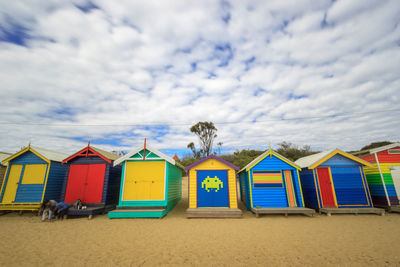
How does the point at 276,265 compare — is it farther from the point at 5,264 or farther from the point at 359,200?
the point at 359,200

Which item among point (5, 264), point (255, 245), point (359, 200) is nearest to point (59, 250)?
point (5, 264)

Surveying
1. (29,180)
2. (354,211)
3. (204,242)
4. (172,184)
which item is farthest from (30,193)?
(354,211)

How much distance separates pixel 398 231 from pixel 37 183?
1965cm

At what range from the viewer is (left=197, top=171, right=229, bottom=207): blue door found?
10.3 m

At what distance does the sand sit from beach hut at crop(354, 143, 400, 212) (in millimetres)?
2089

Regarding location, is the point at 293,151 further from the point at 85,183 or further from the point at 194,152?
the point at 85,183

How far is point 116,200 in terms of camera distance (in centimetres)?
1211

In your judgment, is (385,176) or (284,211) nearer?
(284,211)

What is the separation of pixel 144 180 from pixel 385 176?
50.8 ft

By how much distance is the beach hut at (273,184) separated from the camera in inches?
403

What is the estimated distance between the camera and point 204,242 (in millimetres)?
5914

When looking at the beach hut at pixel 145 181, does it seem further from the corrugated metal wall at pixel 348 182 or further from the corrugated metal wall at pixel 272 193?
the corrugated metal wall at pixel 348 182

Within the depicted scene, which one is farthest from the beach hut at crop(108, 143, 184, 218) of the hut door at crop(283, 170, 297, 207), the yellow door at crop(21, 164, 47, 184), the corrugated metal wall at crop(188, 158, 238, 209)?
the hut door at crop(283, 170, 297, 207)

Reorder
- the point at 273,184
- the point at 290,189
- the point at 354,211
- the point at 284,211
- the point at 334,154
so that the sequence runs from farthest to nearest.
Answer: the point at 334,154
the point at 273,184
the point at 290,189
the point at 354,211
the point at 284,211
